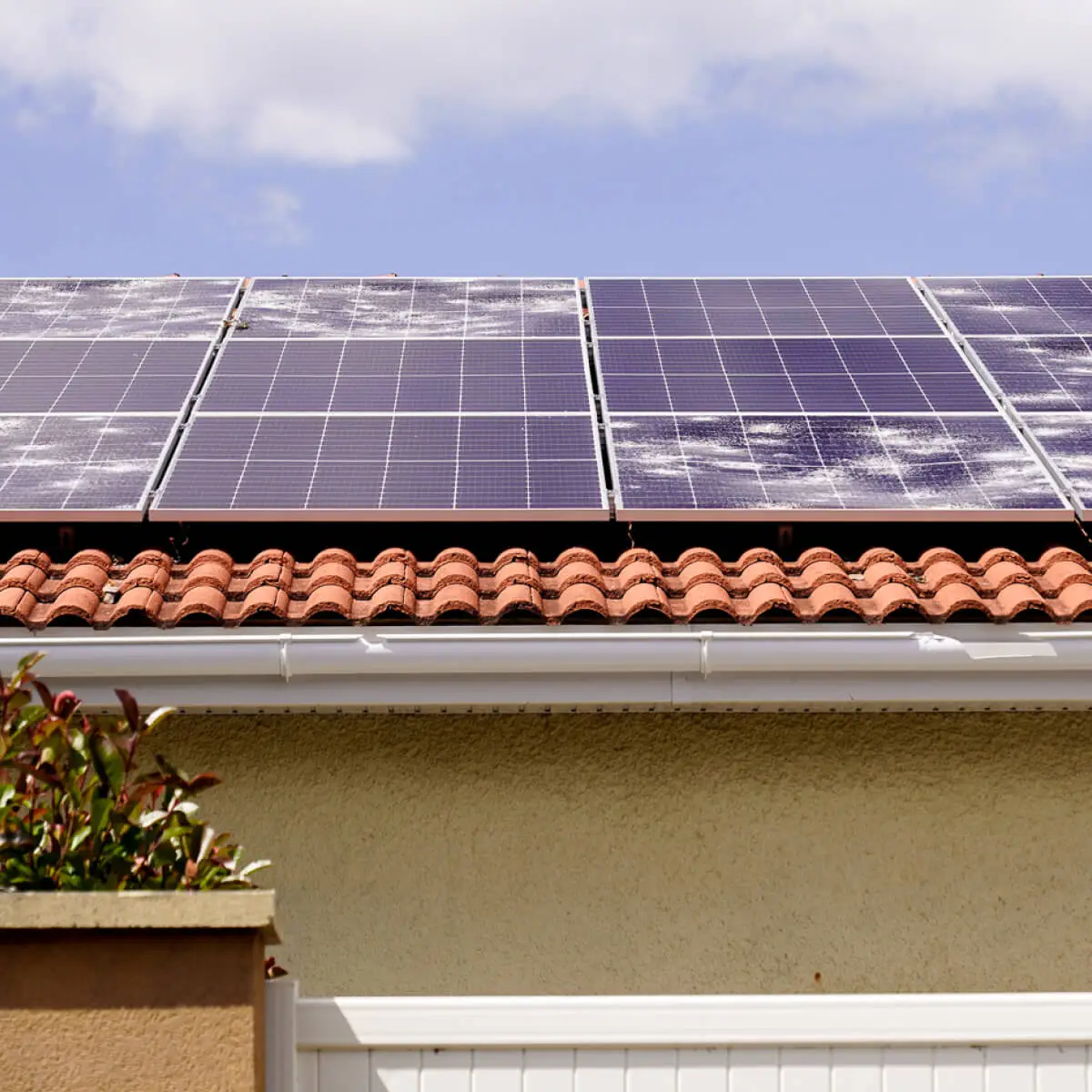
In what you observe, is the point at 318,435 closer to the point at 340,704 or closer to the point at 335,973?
the point at 340,704

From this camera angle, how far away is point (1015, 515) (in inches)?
308

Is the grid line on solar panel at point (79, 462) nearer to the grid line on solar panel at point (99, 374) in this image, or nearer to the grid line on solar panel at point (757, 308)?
the grid line on solar panel at point (99, 374)

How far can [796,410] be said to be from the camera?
29.8ft

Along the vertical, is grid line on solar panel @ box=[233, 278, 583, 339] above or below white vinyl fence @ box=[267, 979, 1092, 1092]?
above

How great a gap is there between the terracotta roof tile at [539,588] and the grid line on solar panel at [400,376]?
1.77 m

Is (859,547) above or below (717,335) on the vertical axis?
below

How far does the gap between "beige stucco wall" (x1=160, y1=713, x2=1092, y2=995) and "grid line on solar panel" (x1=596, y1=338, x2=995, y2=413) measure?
277cm

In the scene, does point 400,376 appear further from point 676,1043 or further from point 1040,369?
point 676,1043

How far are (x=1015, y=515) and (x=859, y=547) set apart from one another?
83 cm

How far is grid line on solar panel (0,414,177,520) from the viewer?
7.89 m

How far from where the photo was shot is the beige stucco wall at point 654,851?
675 centimetres

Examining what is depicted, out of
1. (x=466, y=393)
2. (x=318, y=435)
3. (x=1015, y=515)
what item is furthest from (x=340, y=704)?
(x=1015, y=515)

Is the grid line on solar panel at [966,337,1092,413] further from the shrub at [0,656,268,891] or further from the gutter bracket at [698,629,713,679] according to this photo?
the shrub at [0,656,268,891]

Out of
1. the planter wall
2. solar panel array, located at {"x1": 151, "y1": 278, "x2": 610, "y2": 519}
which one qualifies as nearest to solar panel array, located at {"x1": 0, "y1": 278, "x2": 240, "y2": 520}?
solar panel array, located at {"x1": 151, "y1": 278, "x2": 610, "y2": 519}
